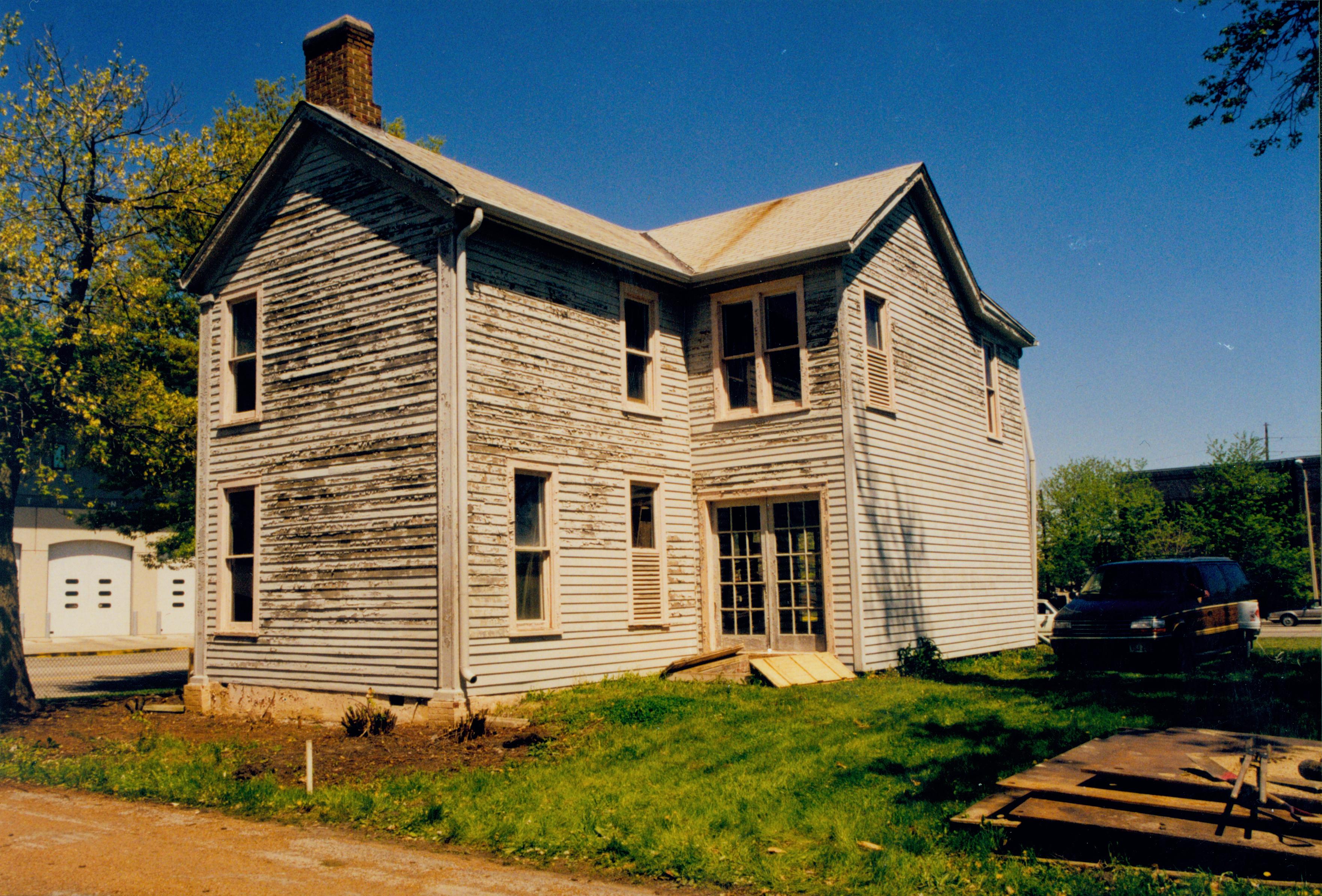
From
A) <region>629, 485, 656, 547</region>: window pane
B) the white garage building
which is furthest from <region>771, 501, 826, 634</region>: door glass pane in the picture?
the white garage building

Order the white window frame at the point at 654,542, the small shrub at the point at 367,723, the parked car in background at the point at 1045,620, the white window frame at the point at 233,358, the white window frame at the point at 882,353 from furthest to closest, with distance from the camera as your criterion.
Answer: the parked car in background at the point at 1045,620
the white window frame at the point at 882,353
the white window frame at the point at 233,358
the white window frame at the point at 654,542
the small shrub at the point at 367,723

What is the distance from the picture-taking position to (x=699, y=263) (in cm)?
1706

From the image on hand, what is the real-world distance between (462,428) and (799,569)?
570 centimetres

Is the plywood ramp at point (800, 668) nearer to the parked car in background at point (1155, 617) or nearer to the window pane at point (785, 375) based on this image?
the window pane at point (785, 375)

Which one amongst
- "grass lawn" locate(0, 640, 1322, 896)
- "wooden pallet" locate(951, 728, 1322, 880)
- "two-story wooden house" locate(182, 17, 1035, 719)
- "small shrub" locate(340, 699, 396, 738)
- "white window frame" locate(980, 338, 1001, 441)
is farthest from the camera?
"white window frame" locate(980, 338, 1001, 441)

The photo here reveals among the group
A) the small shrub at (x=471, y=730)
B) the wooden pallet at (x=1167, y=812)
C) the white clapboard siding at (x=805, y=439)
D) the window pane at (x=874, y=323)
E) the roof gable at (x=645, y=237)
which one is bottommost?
the small shrub at (x=471, y=730)

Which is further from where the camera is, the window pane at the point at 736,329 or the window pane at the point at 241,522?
the window pane at the point at 736,329

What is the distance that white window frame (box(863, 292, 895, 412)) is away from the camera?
15.7m

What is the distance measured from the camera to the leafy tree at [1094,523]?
36500 millimetres

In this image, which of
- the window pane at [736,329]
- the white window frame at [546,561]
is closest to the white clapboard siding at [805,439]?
the window pane at [736,329]

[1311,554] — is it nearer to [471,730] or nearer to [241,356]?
[471,730]

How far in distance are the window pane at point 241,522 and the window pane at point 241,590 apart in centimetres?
17

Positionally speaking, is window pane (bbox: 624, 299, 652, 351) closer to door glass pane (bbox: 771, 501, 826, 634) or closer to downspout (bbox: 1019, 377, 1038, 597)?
door glass pane (bbox: 771, 501, 826, 634)

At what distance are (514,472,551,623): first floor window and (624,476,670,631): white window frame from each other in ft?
5.15
